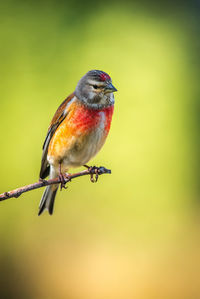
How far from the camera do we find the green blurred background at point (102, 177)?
6.89 meters

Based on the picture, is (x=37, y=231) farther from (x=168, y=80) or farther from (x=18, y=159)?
(x=168, y=80)

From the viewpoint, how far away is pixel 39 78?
722cm

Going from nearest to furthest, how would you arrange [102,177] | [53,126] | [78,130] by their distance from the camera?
[78,130], [53,126], [102,177]

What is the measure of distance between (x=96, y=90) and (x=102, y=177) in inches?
177

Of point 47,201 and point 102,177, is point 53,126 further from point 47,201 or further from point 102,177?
point 102,177

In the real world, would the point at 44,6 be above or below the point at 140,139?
above

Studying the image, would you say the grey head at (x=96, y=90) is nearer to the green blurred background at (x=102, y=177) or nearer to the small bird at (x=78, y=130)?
the small bird at (x=78, y=130)

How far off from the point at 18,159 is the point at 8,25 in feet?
8.49

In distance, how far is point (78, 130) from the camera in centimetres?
306

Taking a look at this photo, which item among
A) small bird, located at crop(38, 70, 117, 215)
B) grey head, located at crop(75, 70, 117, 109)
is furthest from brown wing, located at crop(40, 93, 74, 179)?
grey head, located at crop(75, 70, 117, 109)

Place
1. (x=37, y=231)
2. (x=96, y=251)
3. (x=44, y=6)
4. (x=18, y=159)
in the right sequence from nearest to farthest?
(x=18, y=159) → (x=37, y=231) → (x=96, y=251) → (x=44, y=6)

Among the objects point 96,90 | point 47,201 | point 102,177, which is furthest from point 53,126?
point 102,177

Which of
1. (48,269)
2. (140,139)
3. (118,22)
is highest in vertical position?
(118,22)

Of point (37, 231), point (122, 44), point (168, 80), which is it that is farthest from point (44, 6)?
point (37, 231)
